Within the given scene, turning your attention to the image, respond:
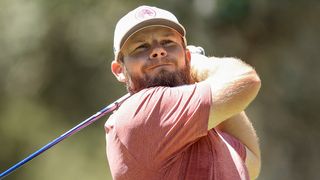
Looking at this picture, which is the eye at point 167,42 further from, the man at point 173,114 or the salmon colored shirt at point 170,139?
the salmon colored shirt at point 170,139

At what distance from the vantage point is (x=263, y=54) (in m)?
10.9

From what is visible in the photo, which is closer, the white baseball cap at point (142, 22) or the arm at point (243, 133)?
the white baseball cap at point (142, 22)

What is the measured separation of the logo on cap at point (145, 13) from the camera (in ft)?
9.52

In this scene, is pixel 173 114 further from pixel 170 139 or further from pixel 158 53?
pixel 158 53

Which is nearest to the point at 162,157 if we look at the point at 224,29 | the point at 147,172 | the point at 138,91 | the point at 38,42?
the point at 147,172

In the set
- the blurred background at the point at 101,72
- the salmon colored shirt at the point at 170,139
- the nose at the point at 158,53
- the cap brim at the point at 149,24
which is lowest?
the blurred background at the point at 101,72

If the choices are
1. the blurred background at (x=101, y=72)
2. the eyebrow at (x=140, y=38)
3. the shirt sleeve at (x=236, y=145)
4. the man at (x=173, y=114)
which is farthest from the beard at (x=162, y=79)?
the blurred background at (x=101, y=72)

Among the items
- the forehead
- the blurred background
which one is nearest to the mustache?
the forehead

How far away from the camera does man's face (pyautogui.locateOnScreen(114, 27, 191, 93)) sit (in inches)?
111

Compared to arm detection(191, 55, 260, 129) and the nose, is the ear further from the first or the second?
arm detection(191, 55, 260, 129)

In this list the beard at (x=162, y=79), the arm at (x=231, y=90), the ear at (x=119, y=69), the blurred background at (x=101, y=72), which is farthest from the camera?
the blurred background at (x=101, y=72)

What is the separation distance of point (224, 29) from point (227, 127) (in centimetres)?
765

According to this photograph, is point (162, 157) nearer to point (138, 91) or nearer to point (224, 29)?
point (138, 91)

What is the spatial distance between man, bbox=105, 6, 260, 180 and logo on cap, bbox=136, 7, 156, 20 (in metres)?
0.02
